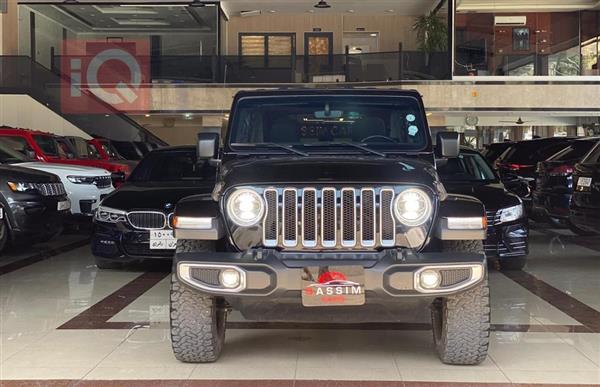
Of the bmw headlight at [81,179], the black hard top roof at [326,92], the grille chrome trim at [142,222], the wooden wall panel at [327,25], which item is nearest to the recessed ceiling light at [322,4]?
the wooden wall panel at [327,25]

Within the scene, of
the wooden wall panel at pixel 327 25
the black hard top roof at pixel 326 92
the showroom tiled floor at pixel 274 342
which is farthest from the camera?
the wooden wall panel at pixel 327 25

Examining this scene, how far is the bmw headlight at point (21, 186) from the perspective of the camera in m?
9.26

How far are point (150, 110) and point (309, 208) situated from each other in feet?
62.2

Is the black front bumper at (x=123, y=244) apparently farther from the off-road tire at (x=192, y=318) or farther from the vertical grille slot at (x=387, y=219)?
the vertical grille slot at (x=387, y=219)

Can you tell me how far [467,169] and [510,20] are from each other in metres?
16.3

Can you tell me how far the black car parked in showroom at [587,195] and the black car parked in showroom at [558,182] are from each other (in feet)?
3.70

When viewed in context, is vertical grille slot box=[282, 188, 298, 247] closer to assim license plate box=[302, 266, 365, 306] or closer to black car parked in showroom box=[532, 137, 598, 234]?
assim license plate box=[302, 266, 365, 306]

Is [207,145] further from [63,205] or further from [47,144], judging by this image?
[47,144]

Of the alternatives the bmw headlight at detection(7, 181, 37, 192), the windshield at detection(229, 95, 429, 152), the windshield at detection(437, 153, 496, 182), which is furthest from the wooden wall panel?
the windshield at detection(229, 95, 429, 152)

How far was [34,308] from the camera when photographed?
22.0 ft

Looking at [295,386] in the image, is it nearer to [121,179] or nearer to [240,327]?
[240,327]

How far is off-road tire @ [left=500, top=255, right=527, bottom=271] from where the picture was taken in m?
8.50

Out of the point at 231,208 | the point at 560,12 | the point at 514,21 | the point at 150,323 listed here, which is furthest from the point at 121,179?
the point at 560,12

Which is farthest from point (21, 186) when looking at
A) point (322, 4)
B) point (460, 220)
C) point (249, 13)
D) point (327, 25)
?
point (327, 25)
